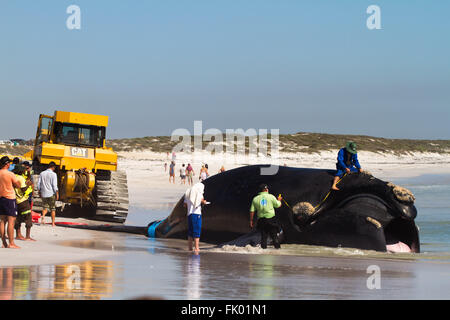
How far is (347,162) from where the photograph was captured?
15.3m

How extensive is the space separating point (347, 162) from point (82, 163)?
1099 cm

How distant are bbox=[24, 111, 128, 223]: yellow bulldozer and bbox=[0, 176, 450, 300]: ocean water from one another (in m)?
8.29

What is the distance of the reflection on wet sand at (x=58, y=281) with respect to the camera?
7.86 m

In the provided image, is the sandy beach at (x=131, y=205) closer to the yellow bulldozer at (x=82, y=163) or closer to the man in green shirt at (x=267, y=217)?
the yellow bulldozer at (x=82, y=163)

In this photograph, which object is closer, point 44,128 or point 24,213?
point 24,213

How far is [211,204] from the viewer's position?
17.3m

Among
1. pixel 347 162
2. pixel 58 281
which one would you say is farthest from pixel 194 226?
pixel 58 281

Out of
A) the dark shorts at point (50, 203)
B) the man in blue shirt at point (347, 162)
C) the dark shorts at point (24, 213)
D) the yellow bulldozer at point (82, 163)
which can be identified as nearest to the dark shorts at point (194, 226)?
the man in blue shirt at point (347, 162)

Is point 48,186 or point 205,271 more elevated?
point 48,186

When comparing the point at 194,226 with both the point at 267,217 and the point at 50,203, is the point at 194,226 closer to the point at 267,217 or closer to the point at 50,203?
the point at 267,217

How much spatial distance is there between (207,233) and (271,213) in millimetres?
3027

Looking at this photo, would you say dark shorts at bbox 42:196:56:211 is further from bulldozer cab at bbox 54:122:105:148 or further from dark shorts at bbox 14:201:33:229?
bulldozer cab at bbox 54:122:105:148

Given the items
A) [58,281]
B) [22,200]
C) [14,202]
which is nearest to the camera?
[58,281]

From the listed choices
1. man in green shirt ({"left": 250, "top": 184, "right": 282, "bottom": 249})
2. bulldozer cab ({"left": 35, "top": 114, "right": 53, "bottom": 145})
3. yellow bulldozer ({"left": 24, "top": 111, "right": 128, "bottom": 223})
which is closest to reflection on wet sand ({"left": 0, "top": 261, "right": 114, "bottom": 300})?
man in green shirt ({"left": 250, "top": 184, "right": 282, "bottom": 249})
